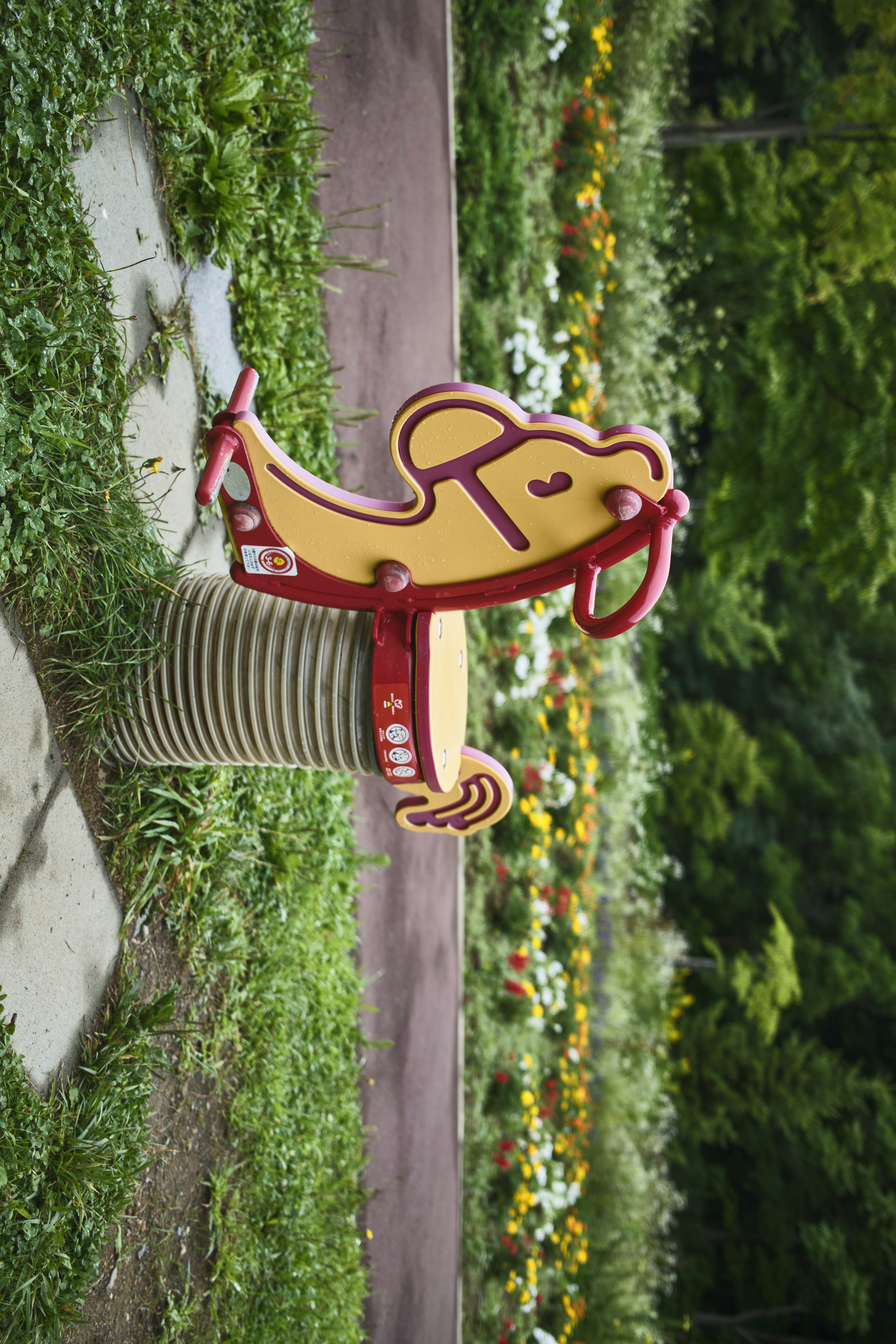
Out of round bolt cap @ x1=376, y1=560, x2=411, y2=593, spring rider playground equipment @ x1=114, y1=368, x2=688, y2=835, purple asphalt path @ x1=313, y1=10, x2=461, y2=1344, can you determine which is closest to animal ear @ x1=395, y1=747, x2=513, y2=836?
spring rider playground equipment @ x1=114, y1=368, x2=688, y2=835

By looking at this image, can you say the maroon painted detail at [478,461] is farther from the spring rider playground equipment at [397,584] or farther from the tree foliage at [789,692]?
the tree foliage at [789,692]

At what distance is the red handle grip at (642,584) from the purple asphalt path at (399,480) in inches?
93.4

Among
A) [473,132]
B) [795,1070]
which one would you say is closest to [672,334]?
[473,132]

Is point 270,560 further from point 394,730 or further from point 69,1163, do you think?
point 69,1163

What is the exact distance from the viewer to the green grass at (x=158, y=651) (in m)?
2.25

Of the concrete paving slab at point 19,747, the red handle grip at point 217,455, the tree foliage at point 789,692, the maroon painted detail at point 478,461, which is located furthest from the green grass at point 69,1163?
the tree foliage at point 789,692

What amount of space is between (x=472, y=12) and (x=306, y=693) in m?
5.22

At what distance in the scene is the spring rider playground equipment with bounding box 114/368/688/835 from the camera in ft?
6.26

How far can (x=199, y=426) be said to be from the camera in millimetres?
3246

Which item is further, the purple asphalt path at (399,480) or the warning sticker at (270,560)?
the purple asphalt path at (399,480)

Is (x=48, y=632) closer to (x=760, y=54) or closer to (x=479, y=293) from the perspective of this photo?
(x=479, y=293)

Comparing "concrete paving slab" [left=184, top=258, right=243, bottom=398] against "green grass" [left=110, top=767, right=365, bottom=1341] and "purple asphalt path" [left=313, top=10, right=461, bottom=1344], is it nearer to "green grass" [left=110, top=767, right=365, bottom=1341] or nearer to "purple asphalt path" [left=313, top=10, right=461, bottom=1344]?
"purple asphalt path" [left=313, top=10, right=461, bottom=1344]

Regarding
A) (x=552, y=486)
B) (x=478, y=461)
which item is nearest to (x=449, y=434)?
(x=478, y=461)

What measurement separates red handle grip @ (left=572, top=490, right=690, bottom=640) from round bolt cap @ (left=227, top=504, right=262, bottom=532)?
0.74 metres
